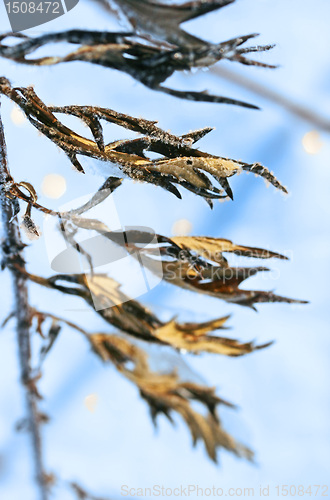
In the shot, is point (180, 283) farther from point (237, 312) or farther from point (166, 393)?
point (237, 312)

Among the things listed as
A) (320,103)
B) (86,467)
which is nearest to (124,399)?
(86,467)

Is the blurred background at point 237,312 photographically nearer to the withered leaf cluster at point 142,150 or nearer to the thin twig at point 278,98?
the thin twig at point 278,98

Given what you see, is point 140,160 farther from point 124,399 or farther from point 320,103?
point 320,103

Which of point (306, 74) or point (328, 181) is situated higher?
point (306, 74)

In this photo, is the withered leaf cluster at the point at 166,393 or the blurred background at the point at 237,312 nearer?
the withered leaf cluster at the point at 166,393

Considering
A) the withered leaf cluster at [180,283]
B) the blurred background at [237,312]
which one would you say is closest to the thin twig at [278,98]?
the blurred background at [237,312]

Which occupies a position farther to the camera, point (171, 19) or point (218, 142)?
point (218, 142)

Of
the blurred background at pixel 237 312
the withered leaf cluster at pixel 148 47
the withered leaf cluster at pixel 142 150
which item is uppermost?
the withered leaf cluster at pixel 148 47
